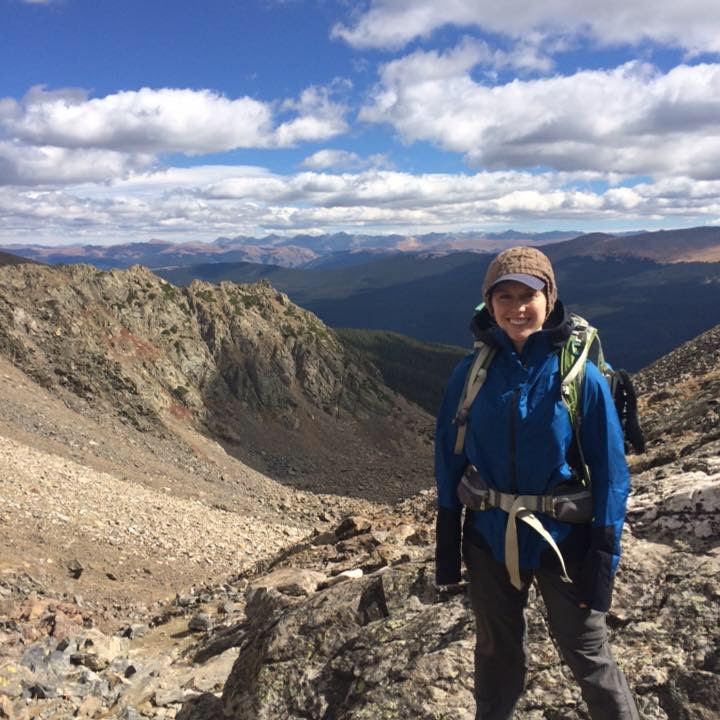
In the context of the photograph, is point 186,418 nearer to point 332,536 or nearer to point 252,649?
point 332,536

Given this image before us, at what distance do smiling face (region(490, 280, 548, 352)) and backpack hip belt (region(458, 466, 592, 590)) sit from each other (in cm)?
118

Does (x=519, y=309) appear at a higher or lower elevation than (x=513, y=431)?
higher

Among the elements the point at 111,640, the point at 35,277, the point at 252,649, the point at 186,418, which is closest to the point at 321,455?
the point at 186,418

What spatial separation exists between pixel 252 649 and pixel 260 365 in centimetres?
6248

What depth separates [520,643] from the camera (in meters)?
5.05

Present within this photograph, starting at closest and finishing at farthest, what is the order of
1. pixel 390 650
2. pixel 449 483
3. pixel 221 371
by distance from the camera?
pixel 449 483 < pixel 390 650 < pixel 221 371

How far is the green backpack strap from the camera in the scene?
4.29 meters

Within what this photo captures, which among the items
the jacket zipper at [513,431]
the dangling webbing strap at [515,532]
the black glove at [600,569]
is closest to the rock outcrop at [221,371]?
the dangling webbing strap at [515,532]

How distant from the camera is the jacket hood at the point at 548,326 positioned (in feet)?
14.4

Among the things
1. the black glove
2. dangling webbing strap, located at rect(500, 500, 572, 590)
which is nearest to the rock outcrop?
dangling webbing strap, located at rect(500, 500, 572, 590)

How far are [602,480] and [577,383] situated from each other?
0.74 metres

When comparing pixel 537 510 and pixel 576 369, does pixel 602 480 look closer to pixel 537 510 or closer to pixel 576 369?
pixel 537 510

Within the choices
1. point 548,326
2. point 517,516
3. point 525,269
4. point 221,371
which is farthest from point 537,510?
point 221,371

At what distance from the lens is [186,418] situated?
180ft
